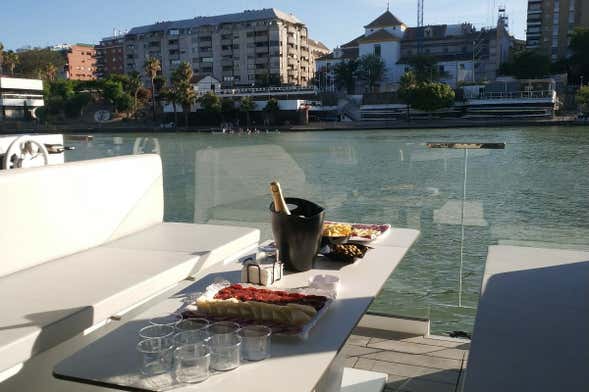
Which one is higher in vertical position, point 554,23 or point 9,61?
point 554,23

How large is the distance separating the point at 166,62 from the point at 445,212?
62.4 metres

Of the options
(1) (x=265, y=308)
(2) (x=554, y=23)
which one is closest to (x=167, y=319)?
(1) (x=265, y=308)

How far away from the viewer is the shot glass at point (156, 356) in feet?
3.57

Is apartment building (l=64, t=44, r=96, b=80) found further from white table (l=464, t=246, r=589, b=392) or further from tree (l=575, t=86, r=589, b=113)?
white table (l=464, t=246, r=589, b=392)

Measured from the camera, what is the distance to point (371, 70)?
59.2m

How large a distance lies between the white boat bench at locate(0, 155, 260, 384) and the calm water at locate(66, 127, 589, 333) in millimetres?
811

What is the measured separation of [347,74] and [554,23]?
991 inches

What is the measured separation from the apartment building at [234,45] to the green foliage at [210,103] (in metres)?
13.0

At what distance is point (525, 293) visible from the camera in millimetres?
1859

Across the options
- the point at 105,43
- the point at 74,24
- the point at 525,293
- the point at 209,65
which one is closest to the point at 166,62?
the point at 209,65

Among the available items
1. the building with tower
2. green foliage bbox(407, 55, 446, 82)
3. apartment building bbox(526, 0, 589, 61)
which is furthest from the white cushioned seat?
apartment building bbox(526, 0, 589, 61)

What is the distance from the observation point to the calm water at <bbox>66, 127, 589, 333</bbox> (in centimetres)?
314

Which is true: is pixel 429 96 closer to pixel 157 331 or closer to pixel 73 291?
pixel 73 291

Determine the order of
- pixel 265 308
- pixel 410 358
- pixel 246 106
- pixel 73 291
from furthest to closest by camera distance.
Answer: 1. pixel 246 106
2. pixel 410 358
3. pixel 73 291
4. pixel 265 308
